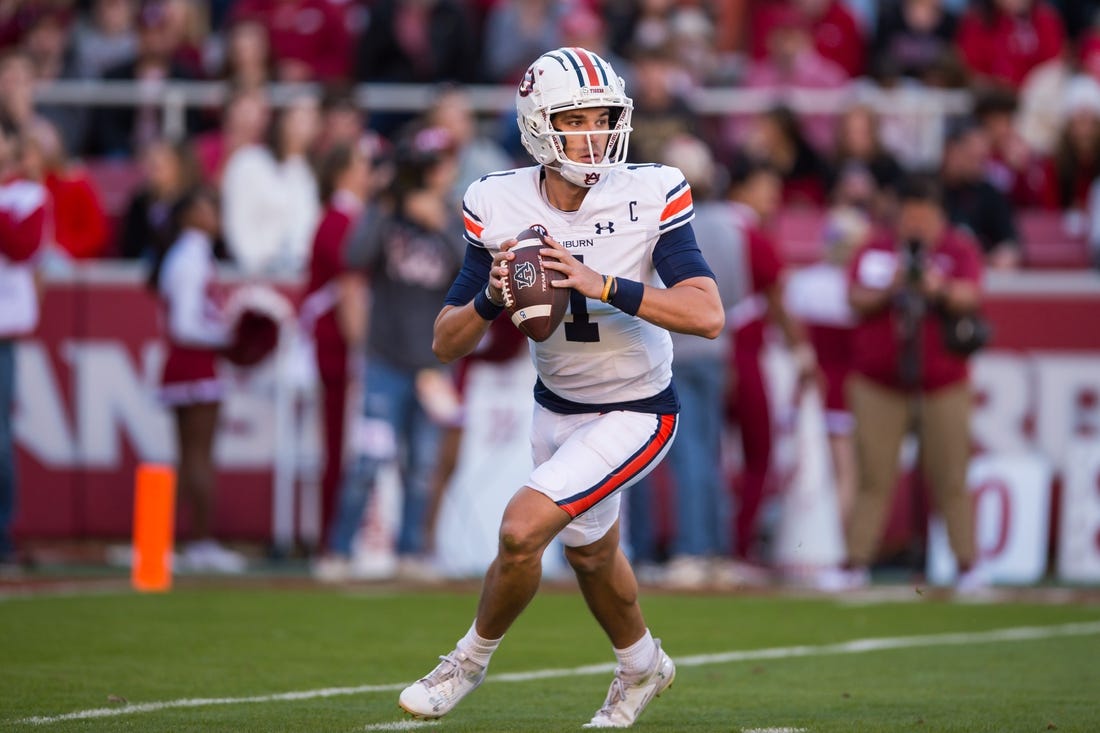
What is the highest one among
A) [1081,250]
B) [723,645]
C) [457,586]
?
[1081,250]

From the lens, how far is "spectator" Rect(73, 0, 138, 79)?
49.8ft

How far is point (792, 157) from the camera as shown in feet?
44.0

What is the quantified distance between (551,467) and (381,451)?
5.12 m

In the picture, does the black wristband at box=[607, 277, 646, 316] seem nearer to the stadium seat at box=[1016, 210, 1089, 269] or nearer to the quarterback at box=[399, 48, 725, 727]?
the quarterback at box=[399, 48, 725, 727]

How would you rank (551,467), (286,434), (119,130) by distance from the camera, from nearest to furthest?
(551,467) → (286,434) → (119,130)

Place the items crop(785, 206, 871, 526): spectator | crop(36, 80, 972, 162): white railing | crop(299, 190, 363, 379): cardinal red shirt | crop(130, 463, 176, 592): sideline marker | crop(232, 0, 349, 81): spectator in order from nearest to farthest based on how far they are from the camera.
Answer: crop(130, 463, 176, 592): sideline marker, crop(299, 190, 363, 379): cardinal red shirt, crop(785, 206, 871, 526): spectator, crop(36, 80, 972, 162): white railing, crop(232, 0, 349, 81): spectator

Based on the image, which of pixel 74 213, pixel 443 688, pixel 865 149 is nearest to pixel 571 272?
pixel 443 688

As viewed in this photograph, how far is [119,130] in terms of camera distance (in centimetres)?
1473

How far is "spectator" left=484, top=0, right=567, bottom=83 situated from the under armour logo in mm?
9151

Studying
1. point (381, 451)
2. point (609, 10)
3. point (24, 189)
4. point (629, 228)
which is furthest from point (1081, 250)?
point (629, 228)

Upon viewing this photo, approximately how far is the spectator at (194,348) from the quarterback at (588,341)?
598 cm

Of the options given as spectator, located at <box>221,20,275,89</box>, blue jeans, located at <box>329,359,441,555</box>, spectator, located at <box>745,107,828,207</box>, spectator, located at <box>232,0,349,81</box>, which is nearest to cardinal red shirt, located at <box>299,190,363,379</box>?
blue jeans, located at <box>329,359,441,555</box>

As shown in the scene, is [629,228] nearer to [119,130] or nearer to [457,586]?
[457,586]

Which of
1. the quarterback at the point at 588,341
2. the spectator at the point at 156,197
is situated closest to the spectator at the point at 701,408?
the spectator at the point at 156,197
